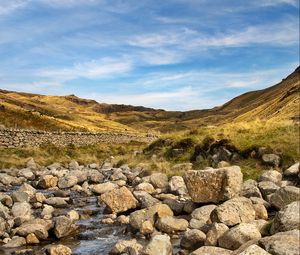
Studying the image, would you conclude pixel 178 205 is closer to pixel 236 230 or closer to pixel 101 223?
pixel 101 223

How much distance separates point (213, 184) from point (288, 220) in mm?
4942

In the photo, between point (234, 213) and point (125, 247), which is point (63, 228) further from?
point (234, 213)

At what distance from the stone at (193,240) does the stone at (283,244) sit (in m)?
3.07

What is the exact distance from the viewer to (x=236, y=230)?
38.7 ft

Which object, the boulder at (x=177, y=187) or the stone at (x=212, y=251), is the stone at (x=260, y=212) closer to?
the stone at (x=212, y=251)

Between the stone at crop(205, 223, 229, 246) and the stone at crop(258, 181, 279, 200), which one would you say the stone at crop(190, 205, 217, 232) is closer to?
the stone at crop(205, 223, 229, 246)

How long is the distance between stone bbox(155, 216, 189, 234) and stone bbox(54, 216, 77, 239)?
3.01 metres

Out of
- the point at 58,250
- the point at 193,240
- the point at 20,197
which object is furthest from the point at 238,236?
the point at 20,197

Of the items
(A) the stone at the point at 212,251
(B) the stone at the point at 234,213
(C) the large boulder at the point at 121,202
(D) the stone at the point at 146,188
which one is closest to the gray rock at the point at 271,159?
(D) the stone at the point at 146,188

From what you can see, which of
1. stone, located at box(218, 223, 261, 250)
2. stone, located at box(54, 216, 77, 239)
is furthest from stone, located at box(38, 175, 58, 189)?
stone, located at box(218, 223, 261, 250)

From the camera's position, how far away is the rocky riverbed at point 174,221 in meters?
11.7

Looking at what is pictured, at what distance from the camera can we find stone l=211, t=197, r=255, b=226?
43.5 ft

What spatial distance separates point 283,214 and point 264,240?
2.10 m

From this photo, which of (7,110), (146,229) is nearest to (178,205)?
(146,229)
